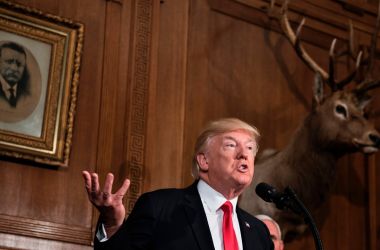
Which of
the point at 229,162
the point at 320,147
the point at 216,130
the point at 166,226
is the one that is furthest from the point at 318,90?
the point at 166,226

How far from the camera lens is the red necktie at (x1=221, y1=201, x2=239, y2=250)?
2.92 metres

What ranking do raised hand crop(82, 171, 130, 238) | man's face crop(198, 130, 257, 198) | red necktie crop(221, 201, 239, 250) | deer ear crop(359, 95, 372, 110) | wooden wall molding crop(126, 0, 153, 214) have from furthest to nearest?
deer ear crop(359, 95, 372, 110)
wooden wall molding crop(126, 0, 153, 214)
man's face crop(198, 130, 257, 198)
red necktie crop(221, 201, 239, 250)
raised hand crop(82, 171, 130, 238)

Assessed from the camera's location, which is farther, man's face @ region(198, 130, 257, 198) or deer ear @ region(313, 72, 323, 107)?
deer ear @ region(313, 72, 323, 107)

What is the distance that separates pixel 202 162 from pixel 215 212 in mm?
245

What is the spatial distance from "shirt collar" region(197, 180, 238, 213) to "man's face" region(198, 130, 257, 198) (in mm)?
21

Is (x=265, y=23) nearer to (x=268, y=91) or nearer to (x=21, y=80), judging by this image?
(x=268, y=91)

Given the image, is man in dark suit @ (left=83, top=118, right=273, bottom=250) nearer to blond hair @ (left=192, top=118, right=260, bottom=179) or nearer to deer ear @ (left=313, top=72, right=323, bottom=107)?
blond hair @ (left=192, top=118, right=260, bottom=179)

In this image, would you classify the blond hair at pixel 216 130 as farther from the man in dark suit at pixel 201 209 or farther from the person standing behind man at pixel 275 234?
the person standing behind man at pixel 275 234

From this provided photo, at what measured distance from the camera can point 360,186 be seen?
20.0 feet

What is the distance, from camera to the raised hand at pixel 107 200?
9.18 feet

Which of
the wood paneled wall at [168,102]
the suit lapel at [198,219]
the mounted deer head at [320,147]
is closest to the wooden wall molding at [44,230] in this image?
the wood paneled wall at [168,102]

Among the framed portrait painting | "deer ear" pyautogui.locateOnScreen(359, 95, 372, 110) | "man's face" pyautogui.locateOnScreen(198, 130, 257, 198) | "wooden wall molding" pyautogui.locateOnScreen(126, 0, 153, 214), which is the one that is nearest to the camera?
"man's face" pyautogui.locateOnScreen(198, 130, 257, 198)

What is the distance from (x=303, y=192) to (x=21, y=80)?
1965 mm

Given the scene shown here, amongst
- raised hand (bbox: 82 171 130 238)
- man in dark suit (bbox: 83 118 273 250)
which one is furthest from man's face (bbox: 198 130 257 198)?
raised hand (bbox: 82 171 130 238)
